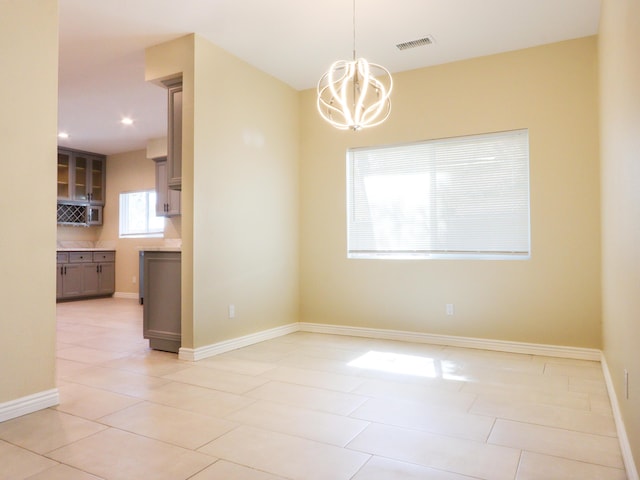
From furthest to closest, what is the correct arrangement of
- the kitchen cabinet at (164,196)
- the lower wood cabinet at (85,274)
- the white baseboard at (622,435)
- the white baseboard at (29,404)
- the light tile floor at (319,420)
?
the lower wood cabinet at (85,274) → the kitchen cabinet at (164,196) → the white baseboard at (29,404) → the light tile floor at (319,420) → the white baseboard at (622,435)

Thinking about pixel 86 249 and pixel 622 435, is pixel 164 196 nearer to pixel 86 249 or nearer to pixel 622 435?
pixel 86 249

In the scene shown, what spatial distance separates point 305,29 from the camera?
3768 mm

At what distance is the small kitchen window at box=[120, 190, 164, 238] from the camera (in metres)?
8.28

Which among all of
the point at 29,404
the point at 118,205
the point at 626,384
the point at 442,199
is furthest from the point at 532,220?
the point at 118,205

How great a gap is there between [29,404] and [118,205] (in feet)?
22.1

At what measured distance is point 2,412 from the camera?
2.40 m

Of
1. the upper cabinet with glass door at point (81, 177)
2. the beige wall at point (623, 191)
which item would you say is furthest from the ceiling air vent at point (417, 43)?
the upper cabinet with glass door at point (81, 177)

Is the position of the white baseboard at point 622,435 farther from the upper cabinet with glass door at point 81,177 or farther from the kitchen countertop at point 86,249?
the upper cabinet with glass door at point 81,177

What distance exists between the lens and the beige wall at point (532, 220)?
383cm

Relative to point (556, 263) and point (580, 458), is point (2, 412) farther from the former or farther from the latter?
point (556, 263)

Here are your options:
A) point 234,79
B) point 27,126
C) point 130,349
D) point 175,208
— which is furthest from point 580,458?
point 175,208

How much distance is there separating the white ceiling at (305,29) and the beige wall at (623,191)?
2.06 ft

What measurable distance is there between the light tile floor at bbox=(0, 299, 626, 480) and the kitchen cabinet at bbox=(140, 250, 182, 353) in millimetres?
172

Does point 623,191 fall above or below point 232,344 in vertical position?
above
